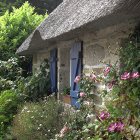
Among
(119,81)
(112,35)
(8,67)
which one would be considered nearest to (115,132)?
(119,81)

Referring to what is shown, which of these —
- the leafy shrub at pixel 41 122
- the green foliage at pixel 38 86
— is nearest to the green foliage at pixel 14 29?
the green foliage at pixel 38 86

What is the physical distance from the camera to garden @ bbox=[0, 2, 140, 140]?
12.6ft

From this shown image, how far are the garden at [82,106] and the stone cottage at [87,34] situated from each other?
23 cm

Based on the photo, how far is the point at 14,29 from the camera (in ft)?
40.0

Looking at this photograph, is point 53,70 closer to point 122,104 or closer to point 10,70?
point 10,70

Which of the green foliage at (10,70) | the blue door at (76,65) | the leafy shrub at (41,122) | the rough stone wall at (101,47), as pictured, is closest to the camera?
the rough stone wall at (101,47)

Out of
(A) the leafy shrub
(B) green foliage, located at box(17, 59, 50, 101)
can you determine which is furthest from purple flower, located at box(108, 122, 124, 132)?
(B) green foliage, located at box(17, 59, 50, 101)

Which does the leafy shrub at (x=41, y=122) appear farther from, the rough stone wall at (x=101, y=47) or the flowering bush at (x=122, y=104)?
the flowering bush at (x=122, y=104)

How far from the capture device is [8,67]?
1089 cm

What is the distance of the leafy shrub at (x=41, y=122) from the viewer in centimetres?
579

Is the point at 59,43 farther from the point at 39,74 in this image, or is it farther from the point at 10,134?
the point at 10,134

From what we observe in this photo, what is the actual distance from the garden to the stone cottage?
23cm

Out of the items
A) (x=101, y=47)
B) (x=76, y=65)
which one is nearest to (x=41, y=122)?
(x=76, y=65)

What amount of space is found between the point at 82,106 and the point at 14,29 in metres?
7.12
